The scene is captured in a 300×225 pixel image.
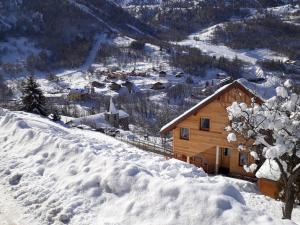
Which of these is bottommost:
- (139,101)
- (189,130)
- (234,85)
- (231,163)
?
(139,101)

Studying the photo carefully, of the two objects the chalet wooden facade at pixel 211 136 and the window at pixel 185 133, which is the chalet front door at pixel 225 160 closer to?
the chalet wooden facade at pixel 211 136

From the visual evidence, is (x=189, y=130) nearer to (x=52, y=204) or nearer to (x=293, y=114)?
(x=293, y=114)

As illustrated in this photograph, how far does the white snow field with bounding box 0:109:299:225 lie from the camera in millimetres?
8250

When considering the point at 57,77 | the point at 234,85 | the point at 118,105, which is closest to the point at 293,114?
the point at 234,85

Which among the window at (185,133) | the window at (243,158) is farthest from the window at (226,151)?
the window at (185,133)

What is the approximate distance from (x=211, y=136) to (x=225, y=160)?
1.97 m

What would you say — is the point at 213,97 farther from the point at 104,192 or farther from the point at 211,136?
the point at 104,192

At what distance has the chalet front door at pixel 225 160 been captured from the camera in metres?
28.7

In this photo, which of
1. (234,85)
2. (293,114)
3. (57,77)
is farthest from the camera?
(57,77)

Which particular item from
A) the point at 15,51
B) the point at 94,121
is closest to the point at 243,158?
the point at 94,121

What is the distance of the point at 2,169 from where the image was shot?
474 inches

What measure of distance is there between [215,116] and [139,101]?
101577 millimetres

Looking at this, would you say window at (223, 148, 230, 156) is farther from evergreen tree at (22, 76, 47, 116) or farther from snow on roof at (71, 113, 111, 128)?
snow on roof at (71, 113, 111, 128)

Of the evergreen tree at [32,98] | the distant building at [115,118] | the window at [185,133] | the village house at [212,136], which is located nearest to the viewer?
the village house at [212,136]
